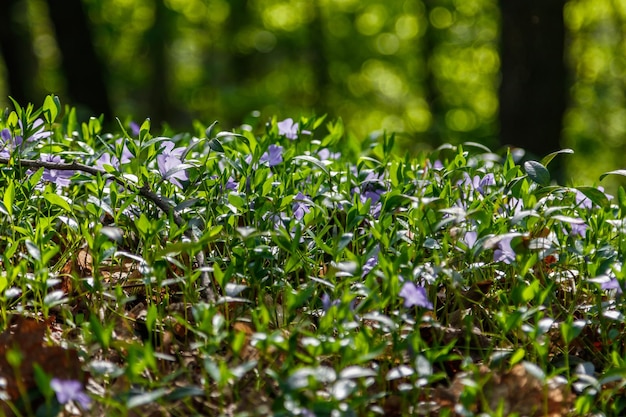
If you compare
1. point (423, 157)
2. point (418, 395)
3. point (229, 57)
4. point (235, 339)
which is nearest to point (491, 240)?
point (418, 395)

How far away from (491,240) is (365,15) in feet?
69.7

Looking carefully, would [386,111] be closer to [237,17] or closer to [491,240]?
[237,17]

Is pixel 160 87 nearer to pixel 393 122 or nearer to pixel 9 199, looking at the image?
pixel 393 122

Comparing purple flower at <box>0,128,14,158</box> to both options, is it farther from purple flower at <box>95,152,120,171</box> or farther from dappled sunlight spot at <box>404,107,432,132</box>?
dappled sunlight spot at <box>404,107,432,132</box>

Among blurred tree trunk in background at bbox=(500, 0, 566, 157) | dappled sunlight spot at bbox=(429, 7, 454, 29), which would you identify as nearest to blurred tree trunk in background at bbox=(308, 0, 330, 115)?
dappled sunlight spot at bbox=(429, 7, 454, 29)

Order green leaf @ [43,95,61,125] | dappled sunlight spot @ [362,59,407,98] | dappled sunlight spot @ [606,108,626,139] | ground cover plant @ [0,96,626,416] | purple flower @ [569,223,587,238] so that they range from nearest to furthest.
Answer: ground cover plant @ [0,96,626,416] → purple flower @ [569,223,587,238] → green leaf @ [43,95,61,125] → dappled sunlight spot @ [606,108,626,139] → dappled sunlight spot @ [362,59,407,98]

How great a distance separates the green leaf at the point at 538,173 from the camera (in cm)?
193

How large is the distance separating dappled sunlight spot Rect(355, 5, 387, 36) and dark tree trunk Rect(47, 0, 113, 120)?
40.1 ft

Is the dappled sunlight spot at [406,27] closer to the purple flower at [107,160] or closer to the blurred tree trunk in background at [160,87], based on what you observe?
the blurred tree trunk in background at [160,87]

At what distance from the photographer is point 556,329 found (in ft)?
5.80

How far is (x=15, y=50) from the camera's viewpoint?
1095 cm

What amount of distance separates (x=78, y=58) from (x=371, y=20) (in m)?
13.3

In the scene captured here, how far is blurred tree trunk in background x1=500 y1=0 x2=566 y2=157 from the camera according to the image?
5.94m

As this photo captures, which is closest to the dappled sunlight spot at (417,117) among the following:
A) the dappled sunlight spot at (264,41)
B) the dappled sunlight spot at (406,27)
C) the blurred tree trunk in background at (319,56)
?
the dappled sunlight spot at (406,27)
